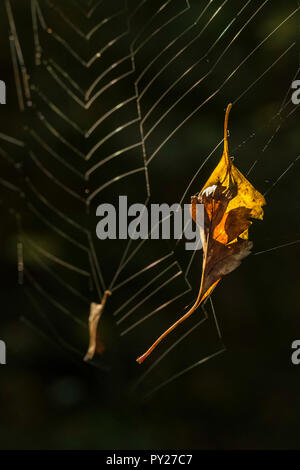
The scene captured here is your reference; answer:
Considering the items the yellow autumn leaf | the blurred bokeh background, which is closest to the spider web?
the blurred bokeh background

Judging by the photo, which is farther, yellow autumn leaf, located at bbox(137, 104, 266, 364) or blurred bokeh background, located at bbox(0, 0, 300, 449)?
blurred bokeh background, located at bbox(0, 0, 300, 449)

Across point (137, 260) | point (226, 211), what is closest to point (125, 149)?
point (137, 260)

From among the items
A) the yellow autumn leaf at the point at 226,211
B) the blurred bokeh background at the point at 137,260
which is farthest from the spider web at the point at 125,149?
the yellow autumn leaf at the point at 226,211

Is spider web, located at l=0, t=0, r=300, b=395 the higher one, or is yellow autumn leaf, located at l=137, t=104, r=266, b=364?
spider web, located at l=0, t=0, r=300, b=395

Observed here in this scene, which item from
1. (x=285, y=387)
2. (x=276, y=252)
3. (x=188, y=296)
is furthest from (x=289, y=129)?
(x=285, y=387)

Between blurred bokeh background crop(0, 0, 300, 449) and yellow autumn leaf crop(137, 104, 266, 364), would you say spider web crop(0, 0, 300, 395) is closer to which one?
blurred bokeh background crop(0, 0, 300, 449)

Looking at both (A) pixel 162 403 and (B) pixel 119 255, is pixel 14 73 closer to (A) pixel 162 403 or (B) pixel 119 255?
(B) pixel 119 255

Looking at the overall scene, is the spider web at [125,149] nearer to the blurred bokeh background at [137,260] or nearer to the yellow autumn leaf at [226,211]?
the blurred bokeh background at [137,260]
